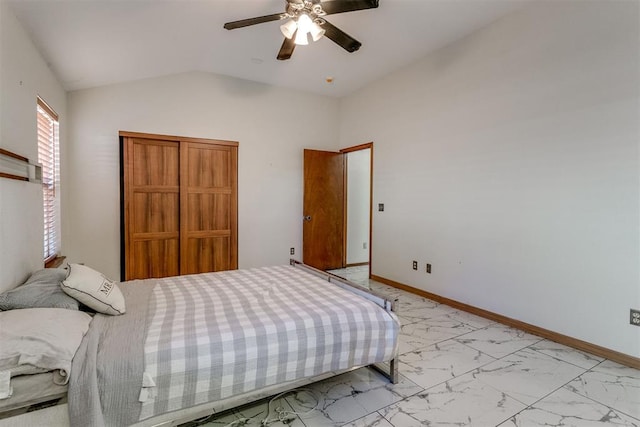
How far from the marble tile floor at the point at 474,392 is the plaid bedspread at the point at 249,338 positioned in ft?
0.85

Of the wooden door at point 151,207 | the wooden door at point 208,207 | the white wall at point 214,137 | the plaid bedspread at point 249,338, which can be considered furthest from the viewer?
the wooden door at point 208,207

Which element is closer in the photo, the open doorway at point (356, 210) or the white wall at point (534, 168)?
the white wall at point (534, 168)

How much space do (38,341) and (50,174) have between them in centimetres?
255

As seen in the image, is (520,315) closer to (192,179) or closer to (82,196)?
(192,179)

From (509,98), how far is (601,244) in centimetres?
151

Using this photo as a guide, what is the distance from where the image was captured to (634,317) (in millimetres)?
2297

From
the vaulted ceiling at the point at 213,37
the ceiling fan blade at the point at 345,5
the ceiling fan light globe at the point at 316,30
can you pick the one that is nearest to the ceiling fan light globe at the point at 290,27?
the ceiling fan light globe at the point at 316,30

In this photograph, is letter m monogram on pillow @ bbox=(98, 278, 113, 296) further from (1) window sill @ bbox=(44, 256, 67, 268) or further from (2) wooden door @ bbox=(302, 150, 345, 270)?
(2) wooden door @ bbox=(302, 150, 345, 270)

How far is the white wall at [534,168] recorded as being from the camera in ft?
7.74

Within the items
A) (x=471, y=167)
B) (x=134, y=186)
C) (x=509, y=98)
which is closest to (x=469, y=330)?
(x=471, y=167)

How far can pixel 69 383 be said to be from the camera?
49.0 inches

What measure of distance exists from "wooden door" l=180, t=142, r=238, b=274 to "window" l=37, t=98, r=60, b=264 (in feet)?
4.23

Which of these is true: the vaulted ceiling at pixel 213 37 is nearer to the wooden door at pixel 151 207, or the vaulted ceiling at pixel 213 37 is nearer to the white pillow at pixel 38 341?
Result: the wooden door at pixel 151 207

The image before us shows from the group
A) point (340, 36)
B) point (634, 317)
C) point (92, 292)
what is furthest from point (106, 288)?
point (634, 317)
